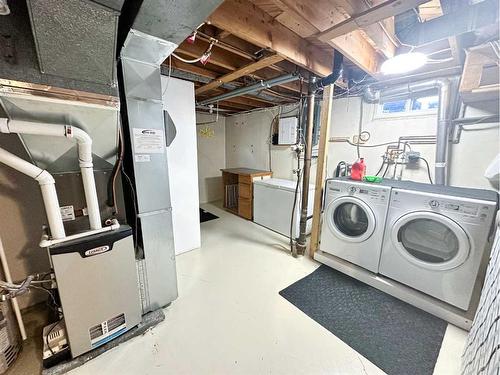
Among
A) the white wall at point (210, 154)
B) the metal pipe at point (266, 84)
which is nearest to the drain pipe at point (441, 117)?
the metal pipe at point (266, 84)

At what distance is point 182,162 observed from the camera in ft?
7.81

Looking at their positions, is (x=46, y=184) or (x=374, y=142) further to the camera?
(x=374, y=142)

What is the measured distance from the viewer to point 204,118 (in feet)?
14.9

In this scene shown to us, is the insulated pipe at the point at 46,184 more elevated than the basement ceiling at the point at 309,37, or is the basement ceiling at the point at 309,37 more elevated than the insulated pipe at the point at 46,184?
the basement ceiling at the point at 309,37

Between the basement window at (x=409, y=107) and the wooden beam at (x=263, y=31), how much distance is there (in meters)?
1.17

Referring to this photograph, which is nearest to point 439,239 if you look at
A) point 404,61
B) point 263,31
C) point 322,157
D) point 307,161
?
point 322,157

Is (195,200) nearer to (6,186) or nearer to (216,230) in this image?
(216,230)

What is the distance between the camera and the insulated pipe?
100 centimetres

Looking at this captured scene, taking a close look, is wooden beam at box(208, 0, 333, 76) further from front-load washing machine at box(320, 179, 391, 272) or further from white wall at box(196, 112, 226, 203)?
white wall at box(196, 112, 226, 203)

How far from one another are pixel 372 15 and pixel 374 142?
175cm

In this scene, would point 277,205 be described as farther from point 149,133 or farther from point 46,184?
point 46,184

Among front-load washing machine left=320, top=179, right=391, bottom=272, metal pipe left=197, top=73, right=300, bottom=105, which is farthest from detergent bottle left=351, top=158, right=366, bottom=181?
metal pipe left=197, top=73, right=300, bottom=105

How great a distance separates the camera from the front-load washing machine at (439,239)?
4.58ft

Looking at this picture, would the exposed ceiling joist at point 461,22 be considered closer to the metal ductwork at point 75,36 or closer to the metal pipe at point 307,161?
the metal pipe at point 307,161
